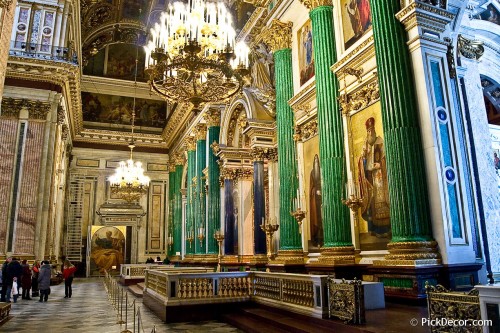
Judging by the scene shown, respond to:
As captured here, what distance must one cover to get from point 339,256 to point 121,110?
1808 cm

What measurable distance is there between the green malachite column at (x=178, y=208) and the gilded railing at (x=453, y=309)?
17.4 metres

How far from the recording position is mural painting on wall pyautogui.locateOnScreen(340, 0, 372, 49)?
6.58 m

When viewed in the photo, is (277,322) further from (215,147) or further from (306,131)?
(215,147)

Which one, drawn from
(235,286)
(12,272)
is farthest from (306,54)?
(12,272)

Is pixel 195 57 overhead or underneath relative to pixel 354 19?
underneath

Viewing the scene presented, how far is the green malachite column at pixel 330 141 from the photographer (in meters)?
6.61

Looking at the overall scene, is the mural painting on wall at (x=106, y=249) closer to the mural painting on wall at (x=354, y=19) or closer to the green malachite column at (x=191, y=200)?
the green malachite column at (x=191, y=200)

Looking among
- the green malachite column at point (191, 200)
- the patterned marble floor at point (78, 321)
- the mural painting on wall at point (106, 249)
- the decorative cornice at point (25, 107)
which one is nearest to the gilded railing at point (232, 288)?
the patterned marble floor at point (78, 321)

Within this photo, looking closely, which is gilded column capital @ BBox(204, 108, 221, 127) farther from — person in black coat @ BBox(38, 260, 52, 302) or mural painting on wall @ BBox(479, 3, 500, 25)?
mural painting on wall @ BBox(479, 3, 500, 25)

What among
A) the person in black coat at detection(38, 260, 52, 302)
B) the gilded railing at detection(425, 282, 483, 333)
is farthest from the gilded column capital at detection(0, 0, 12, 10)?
the person in black coat at detection(38, 260, 52, 302)

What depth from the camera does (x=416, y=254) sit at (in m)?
4.84

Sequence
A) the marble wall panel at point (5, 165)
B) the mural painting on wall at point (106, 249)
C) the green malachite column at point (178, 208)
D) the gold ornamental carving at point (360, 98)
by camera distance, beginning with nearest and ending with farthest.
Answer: the gold ornamental carving at point (360, 98)
the marble wall panel at point (5, 165)
the green malachite column at point (178, 208)
the mural painting on wall at point (106, 249)

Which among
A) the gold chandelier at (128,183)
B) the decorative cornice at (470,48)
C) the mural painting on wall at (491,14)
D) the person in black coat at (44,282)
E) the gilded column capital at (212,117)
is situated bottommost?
the person in black coat at (44,282)

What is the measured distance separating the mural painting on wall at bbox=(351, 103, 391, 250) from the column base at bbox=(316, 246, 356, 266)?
0.71ft
